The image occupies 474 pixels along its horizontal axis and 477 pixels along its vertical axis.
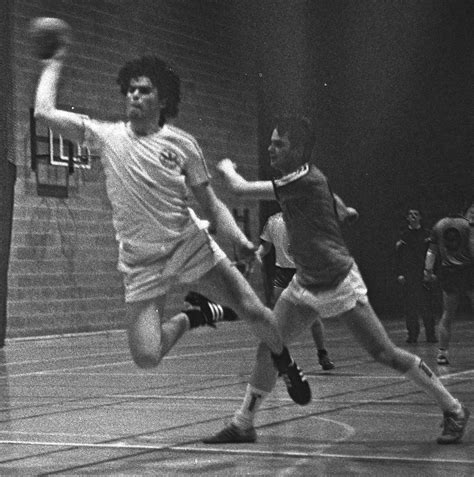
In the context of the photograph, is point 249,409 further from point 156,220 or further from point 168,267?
point 156,220

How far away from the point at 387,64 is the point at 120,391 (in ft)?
62.8

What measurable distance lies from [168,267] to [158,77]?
1198 millimetres

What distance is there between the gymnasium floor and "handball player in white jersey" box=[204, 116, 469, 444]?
0.80 feet

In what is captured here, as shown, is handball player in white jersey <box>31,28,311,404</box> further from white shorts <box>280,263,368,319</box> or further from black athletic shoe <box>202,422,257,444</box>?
black athletic shoe <box>202,422,257,444</box>

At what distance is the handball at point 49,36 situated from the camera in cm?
725

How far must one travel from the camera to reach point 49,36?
727 centimetres

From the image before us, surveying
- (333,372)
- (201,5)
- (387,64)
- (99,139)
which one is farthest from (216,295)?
(387,64)

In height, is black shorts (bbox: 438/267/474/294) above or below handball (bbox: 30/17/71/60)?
below

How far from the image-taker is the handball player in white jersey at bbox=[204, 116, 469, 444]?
7238mm

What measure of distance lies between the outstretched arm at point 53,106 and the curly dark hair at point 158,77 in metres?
0.41

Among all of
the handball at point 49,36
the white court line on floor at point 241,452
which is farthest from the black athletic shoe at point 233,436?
the handball at point 49,36

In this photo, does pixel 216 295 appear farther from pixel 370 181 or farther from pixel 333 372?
pixel 370 181

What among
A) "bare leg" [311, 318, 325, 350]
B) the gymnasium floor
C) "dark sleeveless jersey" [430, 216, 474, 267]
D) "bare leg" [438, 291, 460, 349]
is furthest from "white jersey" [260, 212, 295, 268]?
"dark sleeveless jersey" [430, 216, 474, 267]

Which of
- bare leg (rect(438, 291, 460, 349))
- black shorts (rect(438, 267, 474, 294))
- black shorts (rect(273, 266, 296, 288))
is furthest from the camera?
black shorts (rect(438, 267, 474, 294))
